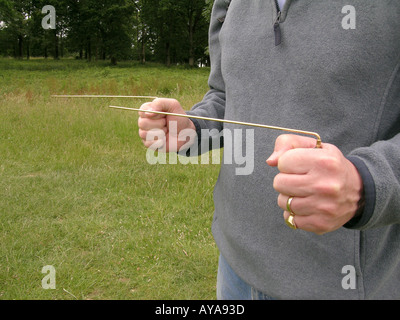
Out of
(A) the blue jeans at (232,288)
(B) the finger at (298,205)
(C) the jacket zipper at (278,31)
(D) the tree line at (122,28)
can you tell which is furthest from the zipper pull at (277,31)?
(D) the tree line at (122,28)

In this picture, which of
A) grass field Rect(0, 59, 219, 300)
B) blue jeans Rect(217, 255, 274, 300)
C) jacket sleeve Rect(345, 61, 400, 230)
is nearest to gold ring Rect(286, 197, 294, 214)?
jacket sleeve Rect(345, 61, 400, 230)

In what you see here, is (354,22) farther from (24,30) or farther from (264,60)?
(24,30)

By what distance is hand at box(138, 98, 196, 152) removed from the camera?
1.23m

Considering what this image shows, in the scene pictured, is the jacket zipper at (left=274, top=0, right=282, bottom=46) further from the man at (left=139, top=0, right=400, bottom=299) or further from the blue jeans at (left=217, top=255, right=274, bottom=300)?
the blue jeans at (left=217, top=255, right=274, bottom=300)

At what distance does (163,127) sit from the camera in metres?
1.27

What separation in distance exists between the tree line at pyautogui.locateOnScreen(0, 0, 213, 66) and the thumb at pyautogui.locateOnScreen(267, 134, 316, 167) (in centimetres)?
3408

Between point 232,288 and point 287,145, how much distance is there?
2.30 ft

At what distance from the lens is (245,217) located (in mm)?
1088

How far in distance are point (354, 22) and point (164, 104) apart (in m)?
0.64

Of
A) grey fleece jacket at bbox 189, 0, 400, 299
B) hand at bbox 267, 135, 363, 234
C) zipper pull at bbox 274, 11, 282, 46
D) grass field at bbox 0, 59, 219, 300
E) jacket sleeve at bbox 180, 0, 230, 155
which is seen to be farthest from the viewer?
grass field at bbox 0, 59, 219, 300

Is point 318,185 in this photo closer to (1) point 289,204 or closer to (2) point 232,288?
(1) point 289,204
